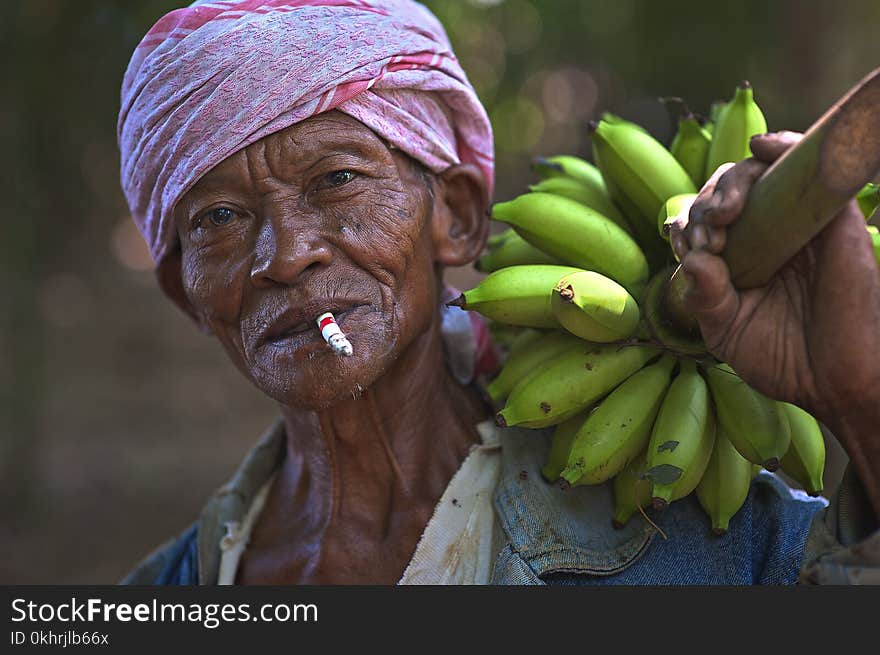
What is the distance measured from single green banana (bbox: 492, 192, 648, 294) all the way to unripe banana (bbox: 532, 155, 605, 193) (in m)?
0.25

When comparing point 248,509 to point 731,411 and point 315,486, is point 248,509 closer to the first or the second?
point 315,486

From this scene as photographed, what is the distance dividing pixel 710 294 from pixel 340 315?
957mm

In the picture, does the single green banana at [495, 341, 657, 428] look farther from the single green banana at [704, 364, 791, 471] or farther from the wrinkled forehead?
the wrinkled forehead

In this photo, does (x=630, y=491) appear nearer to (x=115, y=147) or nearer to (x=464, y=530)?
(x=464, y=530)

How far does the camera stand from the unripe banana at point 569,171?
2.51 metres

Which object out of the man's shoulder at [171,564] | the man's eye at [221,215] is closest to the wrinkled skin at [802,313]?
the man's eye at [221,215]

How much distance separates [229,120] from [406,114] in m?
0.46

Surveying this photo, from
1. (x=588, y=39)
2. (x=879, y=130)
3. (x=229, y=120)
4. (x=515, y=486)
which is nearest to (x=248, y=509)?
(x=515, y=486)

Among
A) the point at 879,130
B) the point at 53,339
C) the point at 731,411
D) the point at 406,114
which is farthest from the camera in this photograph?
the point at 53,339

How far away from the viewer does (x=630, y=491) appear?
2.15 metres

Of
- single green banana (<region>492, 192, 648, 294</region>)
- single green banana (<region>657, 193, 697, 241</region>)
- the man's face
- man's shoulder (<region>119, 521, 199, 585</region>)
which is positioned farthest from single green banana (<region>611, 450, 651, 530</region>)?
man's shoulder (<region>119, 521, 199, 585</region>)

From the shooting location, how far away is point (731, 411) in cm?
198

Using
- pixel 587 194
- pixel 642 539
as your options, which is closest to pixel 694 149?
pixel 587 194

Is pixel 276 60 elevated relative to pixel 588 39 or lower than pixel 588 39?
elevated
